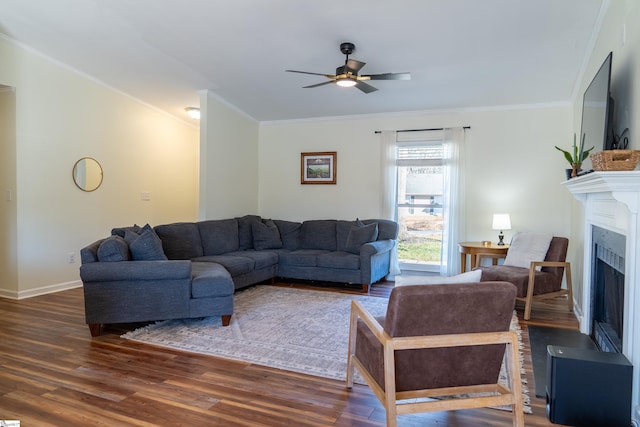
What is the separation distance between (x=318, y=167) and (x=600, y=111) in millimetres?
4242

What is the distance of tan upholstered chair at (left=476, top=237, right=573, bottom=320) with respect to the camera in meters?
4.10

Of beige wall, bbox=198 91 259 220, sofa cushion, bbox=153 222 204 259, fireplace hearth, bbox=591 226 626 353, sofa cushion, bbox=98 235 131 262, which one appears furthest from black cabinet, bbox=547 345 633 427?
beige wall, bbox=198 91 259 220

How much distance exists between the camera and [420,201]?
603 centimetres

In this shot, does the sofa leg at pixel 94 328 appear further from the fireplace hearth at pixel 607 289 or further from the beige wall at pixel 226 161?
the fireplace hearth at pixel 607 289

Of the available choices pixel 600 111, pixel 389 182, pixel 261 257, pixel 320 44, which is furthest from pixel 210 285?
pixel 600 111

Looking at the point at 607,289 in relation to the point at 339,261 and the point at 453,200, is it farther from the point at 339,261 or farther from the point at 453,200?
the point at 339,261

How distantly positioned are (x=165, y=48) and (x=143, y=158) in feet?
7.83

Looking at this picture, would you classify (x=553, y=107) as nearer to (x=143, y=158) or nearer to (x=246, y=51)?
(x=246, y=51)

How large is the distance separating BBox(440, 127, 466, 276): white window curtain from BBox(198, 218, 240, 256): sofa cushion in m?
3.05

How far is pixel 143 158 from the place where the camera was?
6.35m

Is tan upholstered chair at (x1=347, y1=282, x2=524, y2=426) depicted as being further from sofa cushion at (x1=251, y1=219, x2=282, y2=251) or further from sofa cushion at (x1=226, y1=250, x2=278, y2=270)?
sofa cushion at (x1=251, y1=219, x2=282, y2=251)

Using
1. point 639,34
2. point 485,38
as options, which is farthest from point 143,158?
point 639,34

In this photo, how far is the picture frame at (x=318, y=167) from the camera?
6.51 meters

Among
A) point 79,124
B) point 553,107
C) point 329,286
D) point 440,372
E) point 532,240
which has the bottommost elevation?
point 329,286
